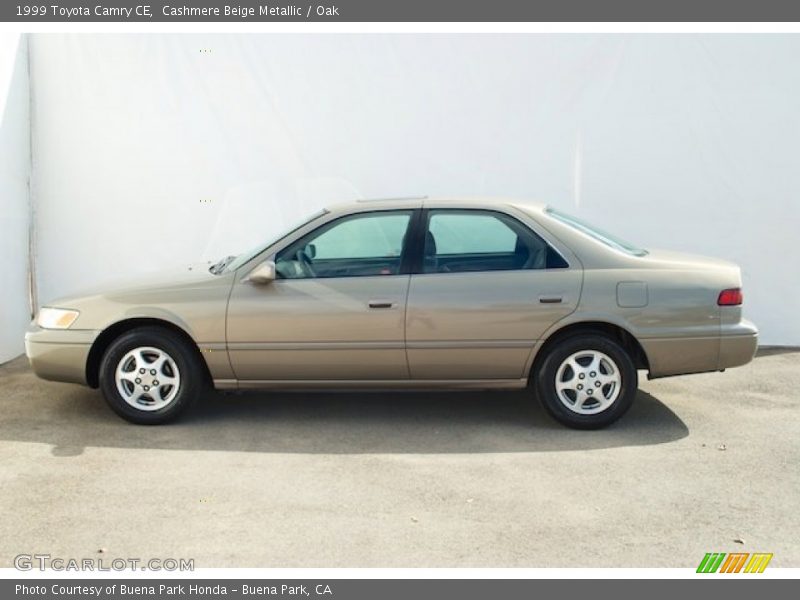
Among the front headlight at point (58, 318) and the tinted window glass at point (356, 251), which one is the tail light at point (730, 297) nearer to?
the tinted window glass at point (356, 251)

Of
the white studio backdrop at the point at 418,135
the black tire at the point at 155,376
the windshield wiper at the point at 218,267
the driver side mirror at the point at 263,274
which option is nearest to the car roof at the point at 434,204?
the driver side mirror at the point at 263,274

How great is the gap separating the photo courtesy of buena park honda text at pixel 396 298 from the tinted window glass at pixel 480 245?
2 cm

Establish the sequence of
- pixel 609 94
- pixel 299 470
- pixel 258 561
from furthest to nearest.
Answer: pixel 609 94 < pixel 299 470 < pixel 258 561

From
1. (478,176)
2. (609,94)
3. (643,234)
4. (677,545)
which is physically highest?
(609,94)

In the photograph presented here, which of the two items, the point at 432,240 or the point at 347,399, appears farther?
the point at 347,399

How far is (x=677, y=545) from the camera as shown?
12.2ft

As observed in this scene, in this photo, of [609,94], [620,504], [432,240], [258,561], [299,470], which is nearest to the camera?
[258,561]

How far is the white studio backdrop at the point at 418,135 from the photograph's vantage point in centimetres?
777

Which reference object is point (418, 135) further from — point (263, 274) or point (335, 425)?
point (335, 425)

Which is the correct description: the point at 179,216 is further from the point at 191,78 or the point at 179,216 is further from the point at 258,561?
the point at 258,561

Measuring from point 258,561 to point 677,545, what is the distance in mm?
1864

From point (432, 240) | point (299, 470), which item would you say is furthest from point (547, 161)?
point (299, 470)

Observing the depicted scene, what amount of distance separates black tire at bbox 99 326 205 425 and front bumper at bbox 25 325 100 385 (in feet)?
0.51

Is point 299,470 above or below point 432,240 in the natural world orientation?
below
